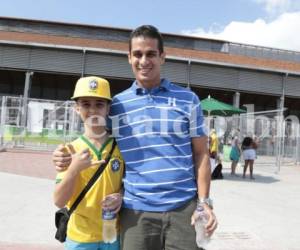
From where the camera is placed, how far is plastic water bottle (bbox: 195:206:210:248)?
2320 millimetres

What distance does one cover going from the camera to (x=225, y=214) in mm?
7555

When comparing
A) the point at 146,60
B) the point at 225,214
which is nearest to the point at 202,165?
the point at 146,60

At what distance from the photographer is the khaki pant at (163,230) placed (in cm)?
236

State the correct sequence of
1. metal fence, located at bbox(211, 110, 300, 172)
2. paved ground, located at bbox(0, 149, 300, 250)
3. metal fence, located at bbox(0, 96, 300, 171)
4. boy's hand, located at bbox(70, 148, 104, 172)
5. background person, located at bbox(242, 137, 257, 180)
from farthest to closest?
metal fence, located at bbox(0, 96, 300, 171), metal fence, located at bbox(211, 110, 300, 172), background person, located at bbox(242, 137, 257, 180), paved ground, located at bbox(0, 149, 300, 250), boy's hand, located at bbox(70, 148, 104, 172)

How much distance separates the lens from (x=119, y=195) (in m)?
2.39

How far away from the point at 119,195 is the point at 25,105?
20.7 meters

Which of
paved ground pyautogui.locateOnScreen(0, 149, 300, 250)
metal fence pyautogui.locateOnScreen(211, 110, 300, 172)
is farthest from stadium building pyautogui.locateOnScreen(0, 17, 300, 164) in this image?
paved ground pyautogui.locateOnScreen(0, 149, 300, 250)

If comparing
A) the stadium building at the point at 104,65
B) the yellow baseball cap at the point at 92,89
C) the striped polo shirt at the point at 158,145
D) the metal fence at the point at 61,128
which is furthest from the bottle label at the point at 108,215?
the stadium building at the point at 104,65

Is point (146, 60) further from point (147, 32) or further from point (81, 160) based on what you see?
point (81, 160)

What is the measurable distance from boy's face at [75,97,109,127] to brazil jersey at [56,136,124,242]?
14cm

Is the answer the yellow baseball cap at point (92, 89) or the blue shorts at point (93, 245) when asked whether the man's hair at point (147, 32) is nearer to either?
the yellow baseball cap at point (92, 89)

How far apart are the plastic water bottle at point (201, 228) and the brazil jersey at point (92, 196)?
51 centimetres

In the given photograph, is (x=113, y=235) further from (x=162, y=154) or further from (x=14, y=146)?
(x=14, y=146)

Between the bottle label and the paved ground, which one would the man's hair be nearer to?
the bottle label
